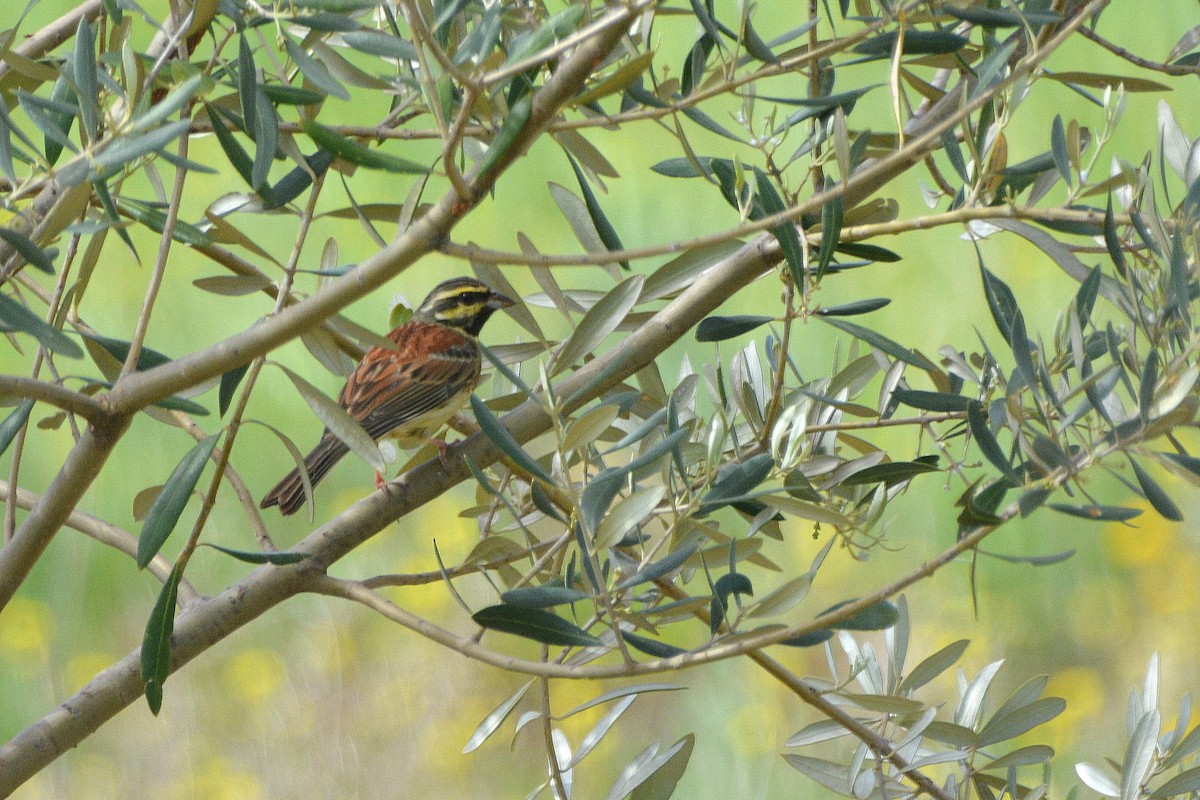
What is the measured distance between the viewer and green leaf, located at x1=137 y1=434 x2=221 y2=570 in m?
1.51

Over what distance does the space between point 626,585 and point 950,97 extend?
0.82 meters

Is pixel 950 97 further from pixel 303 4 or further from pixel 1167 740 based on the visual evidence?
pixel 1167 740

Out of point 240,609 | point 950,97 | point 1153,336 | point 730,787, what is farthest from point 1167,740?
point 730,787

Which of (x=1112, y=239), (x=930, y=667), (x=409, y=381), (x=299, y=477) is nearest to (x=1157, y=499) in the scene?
(x=1112, y=239)

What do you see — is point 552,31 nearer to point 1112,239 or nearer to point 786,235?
point 786,235

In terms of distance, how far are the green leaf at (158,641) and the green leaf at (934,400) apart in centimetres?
100

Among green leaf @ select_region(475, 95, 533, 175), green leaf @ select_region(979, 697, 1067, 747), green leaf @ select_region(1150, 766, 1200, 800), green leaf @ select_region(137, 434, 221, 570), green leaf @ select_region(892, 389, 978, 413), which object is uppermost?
green leaf @ select_region(475, 95, 533, 175)

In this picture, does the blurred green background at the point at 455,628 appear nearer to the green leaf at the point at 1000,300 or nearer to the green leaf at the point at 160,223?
the green leaf at the point at 1000,300

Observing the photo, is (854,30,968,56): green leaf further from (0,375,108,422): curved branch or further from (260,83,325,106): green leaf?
(0,375,108,422): curved branch

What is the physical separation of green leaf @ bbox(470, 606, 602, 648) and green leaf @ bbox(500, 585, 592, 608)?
37 millimetres

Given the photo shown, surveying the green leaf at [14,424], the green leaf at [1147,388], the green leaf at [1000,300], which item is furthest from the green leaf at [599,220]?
the green leaf at [14,424]

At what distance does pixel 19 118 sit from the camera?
503 cm

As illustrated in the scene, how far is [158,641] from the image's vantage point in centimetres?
159

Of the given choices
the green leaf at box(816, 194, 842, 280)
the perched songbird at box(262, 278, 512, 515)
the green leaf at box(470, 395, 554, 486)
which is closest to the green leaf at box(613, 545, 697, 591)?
the green leaf at box(470, 395, 554, 486)
